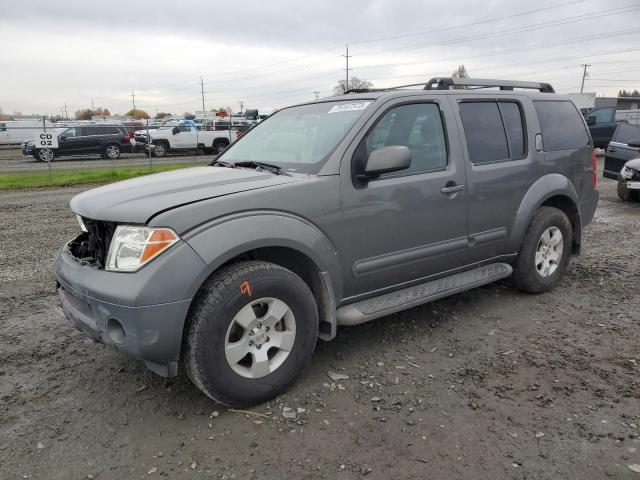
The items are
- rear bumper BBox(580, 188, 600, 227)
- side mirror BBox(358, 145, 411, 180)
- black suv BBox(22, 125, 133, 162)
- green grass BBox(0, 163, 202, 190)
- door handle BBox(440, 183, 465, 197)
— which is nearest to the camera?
side mirror BBox(358, 145, 411, 180)

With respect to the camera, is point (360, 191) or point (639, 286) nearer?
Answer: point (360, 191)

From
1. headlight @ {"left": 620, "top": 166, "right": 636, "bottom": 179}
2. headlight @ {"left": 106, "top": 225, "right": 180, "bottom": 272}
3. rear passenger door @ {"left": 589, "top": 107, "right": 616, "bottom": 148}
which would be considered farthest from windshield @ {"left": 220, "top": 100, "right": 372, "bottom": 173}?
rear passenger door @ {"left": 589, "top": 107, "right": 616, "bottom": 148}

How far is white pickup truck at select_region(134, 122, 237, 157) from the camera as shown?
24750 mm

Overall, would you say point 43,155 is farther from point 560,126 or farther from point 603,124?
point 603,124

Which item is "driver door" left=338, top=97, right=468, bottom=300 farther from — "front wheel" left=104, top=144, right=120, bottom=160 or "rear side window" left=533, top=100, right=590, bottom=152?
"front wheel" left=104, top=144, right=120, bottom=160

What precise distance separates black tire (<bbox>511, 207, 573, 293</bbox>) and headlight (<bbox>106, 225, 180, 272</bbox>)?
128 inches

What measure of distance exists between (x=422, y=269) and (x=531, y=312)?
133 cm

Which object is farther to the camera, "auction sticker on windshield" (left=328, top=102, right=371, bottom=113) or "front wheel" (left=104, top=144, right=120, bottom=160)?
"front wheel" (left=104, top=144, right=120, bottom=160)

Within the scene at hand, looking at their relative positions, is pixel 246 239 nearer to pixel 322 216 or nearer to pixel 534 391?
pixel 322 216

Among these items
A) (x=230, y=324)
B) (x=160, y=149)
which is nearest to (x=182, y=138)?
(x=160, y=149)

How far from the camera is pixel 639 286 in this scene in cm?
512

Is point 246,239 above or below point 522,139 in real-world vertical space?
below

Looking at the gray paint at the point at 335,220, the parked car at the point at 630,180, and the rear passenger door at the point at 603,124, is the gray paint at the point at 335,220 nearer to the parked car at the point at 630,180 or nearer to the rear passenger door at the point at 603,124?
the parked car at the point at 630,180

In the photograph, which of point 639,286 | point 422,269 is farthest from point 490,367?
point 639,286
